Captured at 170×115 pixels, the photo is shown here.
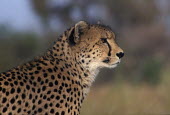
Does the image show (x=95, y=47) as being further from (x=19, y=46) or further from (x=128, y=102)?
(x=19, y=46)

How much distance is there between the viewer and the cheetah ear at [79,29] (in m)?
4.95

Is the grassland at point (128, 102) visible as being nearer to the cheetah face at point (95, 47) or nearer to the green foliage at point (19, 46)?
the cheetah face at point (95, 47)

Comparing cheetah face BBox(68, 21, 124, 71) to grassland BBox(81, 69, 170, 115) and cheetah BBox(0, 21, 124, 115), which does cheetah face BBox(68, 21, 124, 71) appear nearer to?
cheetah BBox(0, 21, 124, 115)

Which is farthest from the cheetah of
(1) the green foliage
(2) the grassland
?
(1) the green foliage

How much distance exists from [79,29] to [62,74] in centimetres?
44

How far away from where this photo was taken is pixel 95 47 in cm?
501

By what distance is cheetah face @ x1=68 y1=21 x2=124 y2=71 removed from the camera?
16.1 feet

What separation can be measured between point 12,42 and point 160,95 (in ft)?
27.1

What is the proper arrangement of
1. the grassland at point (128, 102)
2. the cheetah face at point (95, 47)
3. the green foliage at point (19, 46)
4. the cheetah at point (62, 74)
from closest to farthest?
1. the cheetah at point (62, 74)
2. the cheetah face at point (95, 47)
3. the grassland at point (128, 102)
4. the green foliage at point (19, 46)

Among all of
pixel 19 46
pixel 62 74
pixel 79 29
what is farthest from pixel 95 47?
pixel 19 46

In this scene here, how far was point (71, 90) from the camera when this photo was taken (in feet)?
15.6

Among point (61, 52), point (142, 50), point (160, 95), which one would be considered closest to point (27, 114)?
point (61, 52)

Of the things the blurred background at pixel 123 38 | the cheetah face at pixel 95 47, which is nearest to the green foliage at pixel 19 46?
the blurred background at pixel 123 38

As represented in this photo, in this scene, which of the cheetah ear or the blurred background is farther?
the blurred background
